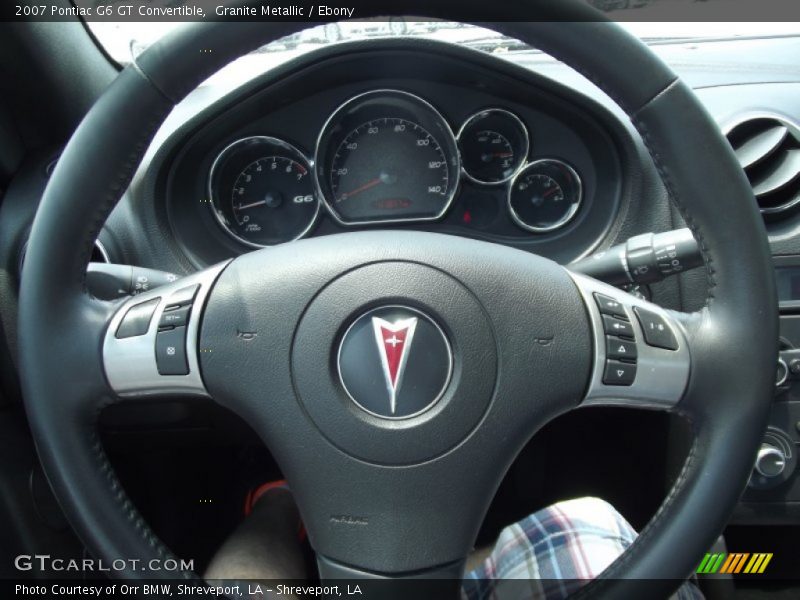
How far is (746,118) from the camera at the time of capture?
181cm

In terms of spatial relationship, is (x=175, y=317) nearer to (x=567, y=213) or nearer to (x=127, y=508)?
(x=127, y=508)

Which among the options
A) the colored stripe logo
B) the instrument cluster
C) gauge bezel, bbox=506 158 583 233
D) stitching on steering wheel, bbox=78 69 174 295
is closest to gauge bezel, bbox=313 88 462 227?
the instrument cluster

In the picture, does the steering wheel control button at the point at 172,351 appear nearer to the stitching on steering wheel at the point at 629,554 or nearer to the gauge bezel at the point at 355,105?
the stitching on steering wheel at the point at 629,554

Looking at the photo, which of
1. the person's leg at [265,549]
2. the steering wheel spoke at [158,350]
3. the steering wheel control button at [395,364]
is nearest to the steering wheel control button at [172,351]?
the steering wheel spoke at [158,350]

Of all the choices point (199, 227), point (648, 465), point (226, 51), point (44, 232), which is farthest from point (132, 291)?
point (648, 465)

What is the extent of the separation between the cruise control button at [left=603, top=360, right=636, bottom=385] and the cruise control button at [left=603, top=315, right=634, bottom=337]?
4 centimetres

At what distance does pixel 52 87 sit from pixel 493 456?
145 centimetres

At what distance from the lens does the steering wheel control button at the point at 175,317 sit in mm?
1027

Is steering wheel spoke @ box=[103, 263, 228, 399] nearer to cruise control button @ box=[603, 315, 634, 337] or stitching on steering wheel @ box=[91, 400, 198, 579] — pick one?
stitching on steering wheel @ box=[91, 400, 198, 579]

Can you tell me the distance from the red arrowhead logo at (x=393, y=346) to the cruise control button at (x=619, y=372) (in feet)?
0.83

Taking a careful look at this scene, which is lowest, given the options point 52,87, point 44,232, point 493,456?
point 493,456

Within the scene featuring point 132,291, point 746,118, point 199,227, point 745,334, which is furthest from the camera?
point 199,227

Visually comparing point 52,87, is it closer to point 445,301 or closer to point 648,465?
point 445,301

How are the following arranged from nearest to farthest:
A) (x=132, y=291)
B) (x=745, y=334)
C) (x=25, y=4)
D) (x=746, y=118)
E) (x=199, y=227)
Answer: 1. (x=745, y=334)
2. (x=132, y=291)
3. (x=25, y=4)
4. (x=746, y=118)
5. (x=199, y=227)
